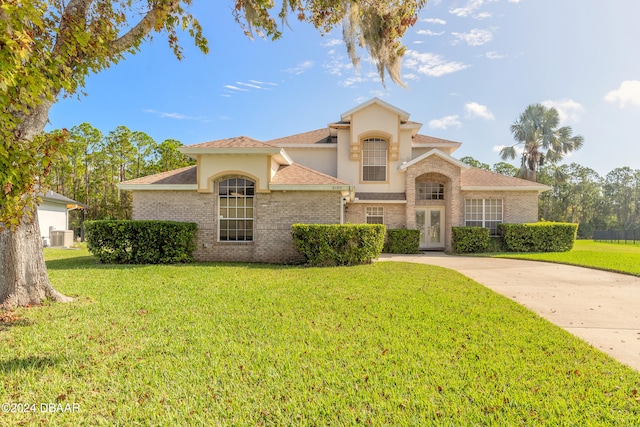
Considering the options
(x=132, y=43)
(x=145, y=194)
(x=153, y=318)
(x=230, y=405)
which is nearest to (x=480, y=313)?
(x=230, y=405)

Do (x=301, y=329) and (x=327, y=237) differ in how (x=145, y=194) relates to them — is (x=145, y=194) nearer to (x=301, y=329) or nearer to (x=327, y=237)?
(x=327, y=237)

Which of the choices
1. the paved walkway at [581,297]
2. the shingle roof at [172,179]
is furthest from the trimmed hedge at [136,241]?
the paved walkway at [581,297]

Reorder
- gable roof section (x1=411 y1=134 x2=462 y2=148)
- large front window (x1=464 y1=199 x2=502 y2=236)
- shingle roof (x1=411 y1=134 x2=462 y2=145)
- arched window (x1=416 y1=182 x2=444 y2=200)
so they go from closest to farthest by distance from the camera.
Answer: large front window (x1=464 y1=199 x2=502 y2=236), arched window (x1=416 y1=182 x2=444 y2=200), gable roof section (x1=411 y1=134 x2=462 y2=148), shingle roof (x1=411 y1=134 x2=462 y2=145)

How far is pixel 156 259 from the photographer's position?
1200cm

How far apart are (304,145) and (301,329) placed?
51.3 ft

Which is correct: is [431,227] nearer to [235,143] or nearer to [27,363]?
[235,143]

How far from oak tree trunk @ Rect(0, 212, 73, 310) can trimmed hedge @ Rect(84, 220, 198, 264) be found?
17.0 feet

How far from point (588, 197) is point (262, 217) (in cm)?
5811

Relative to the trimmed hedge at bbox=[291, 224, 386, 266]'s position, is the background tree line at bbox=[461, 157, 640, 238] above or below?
above

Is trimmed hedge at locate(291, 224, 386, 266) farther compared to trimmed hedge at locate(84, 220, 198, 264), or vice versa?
trimmed hedge at locate(84, 220, 198, 264)

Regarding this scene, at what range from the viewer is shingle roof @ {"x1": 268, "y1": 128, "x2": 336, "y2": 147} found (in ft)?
65.9

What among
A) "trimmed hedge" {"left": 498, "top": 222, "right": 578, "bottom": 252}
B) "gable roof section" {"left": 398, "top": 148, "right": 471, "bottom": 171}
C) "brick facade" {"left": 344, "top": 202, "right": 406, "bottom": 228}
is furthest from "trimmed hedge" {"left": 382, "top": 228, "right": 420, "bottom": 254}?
"trimmed hedge" {"left": 498, "top": 222, "right": 578, "bottom": 252}

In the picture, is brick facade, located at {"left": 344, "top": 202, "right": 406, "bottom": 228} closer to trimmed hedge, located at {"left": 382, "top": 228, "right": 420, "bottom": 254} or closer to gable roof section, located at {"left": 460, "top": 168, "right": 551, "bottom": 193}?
trimmed hedge, located at {"left": 382, "top": 228, "right": 420, "bottom": 254}

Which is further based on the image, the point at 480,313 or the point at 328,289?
the point at 328,289
